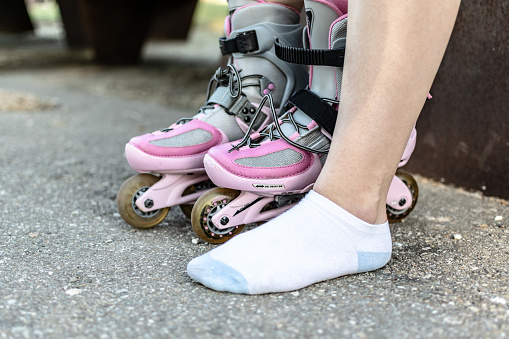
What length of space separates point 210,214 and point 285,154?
174 mm

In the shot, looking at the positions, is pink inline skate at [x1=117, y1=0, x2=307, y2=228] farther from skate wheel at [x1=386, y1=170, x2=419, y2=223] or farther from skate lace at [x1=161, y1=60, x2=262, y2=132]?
skate wheel at [x1=386, y1=170, x2=419, y2=223]

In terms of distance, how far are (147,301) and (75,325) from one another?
0.36ft

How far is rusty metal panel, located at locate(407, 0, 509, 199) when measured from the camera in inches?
49.5

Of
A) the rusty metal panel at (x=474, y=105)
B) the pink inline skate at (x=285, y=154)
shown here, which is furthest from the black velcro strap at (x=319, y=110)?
the rusty metal panel at (x=474, y=105)

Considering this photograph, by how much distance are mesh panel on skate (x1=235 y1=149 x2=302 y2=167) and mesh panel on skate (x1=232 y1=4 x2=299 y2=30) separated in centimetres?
31

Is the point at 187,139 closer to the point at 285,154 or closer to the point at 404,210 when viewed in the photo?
the point at 285,154

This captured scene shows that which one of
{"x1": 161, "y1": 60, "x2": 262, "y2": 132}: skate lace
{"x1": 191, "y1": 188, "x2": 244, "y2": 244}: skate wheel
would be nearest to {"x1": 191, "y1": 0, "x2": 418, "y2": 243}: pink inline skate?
{"x1": 191, "y1": 188, "x2": 244, "y2": 244}: skate wheel

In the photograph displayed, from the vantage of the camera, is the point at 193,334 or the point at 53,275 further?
the point at 53,275

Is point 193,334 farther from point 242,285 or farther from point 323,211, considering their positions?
point 323,211

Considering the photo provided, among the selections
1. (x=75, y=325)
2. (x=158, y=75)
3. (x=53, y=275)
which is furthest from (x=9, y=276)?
(x=158, y=75)

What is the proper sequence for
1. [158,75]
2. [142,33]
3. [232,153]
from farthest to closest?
[142,33]
[158,75]
[232,153]

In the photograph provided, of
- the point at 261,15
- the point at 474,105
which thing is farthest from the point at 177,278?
the point at 474,105

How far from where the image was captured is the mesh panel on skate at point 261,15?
115cm

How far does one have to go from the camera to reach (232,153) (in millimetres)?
1012
